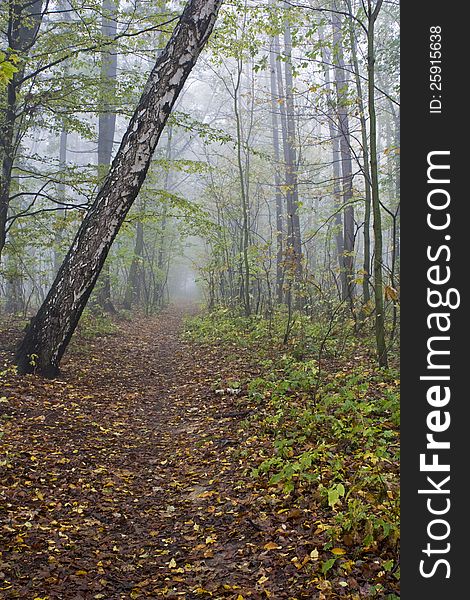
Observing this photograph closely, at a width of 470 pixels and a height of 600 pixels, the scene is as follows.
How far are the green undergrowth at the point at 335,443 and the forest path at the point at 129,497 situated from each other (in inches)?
11.2

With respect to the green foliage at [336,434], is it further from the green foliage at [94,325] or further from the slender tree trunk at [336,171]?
the green foliage at [94,325]

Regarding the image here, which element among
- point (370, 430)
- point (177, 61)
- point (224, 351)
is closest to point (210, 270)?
point (224, 351)

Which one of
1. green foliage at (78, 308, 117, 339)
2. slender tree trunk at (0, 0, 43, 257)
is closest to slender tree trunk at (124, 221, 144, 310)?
green foliage at (78, 308, 117, 339)

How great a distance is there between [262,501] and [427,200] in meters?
2.78

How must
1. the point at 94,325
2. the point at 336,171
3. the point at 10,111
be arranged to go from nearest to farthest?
the point at 10,111
the point at 94,325
the point at 336,171

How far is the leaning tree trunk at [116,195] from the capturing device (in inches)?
295

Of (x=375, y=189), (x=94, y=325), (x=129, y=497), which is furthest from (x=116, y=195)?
(x=94, y=325)

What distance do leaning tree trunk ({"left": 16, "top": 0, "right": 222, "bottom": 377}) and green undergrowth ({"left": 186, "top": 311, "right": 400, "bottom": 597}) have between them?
3004 mm

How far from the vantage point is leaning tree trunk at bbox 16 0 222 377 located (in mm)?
7480

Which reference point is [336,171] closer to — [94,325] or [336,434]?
[94,325]

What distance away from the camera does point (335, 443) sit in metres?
4.96

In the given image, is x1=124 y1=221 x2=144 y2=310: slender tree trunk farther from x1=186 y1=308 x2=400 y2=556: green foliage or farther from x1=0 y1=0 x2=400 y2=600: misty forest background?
x1=186 y1=308 x2=400 y2=556: green foliage

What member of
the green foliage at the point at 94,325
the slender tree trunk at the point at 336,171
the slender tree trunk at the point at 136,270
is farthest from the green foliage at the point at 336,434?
the slender tree trunk at the point at 136,270

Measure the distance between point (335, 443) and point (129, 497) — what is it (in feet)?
6.71
